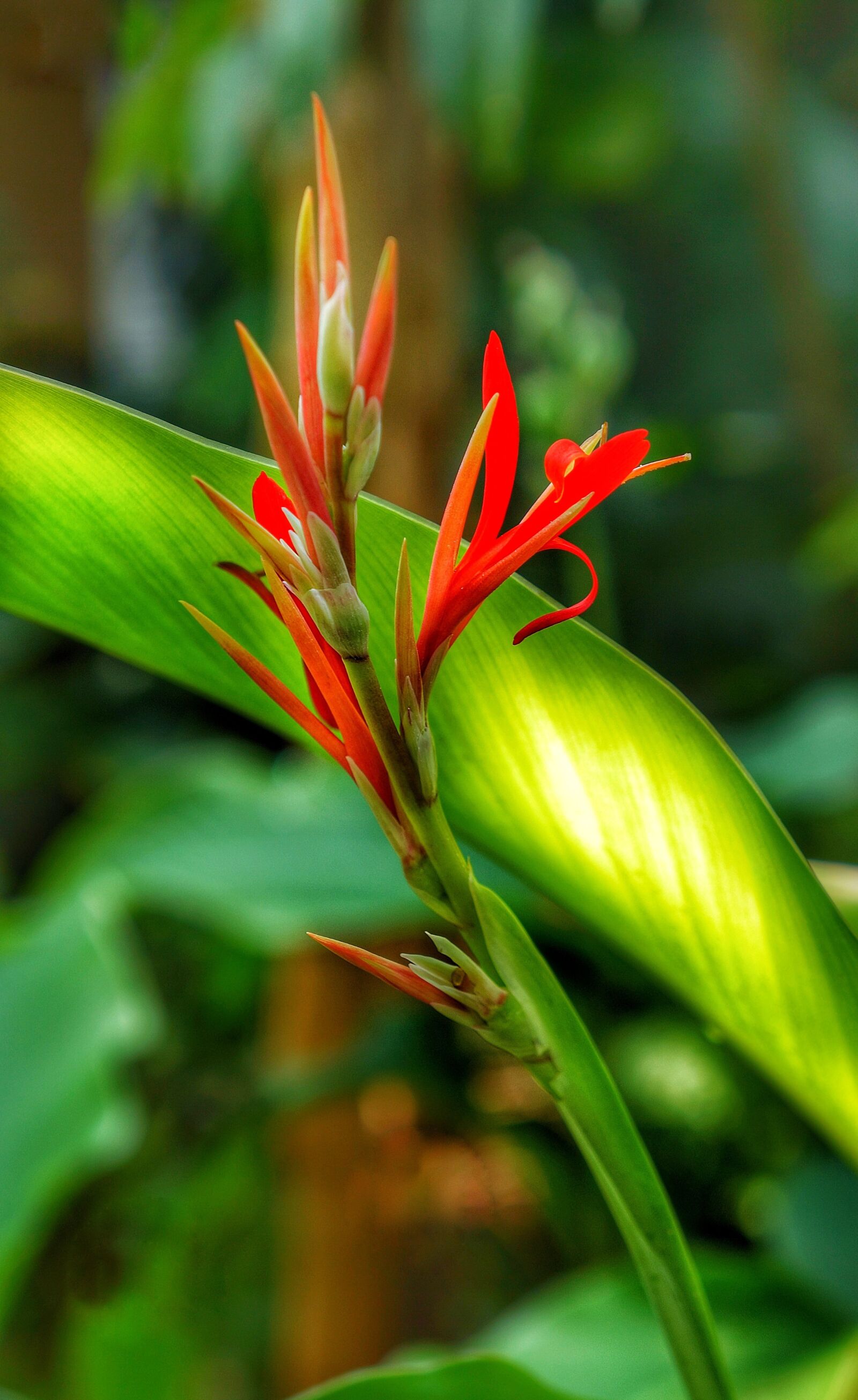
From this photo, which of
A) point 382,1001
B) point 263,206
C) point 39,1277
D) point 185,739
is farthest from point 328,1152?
point 263,206

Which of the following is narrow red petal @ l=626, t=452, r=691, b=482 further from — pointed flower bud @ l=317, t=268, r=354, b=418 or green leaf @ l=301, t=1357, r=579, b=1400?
green leaf @ l=301, t=1357, r=579, b=1400

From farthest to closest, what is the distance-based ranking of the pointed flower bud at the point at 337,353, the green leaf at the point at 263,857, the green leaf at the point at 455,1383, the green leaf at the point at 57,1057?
the green leaf at the point at 263,857 < the green leaf at the point at 57,1057 < the green leaf at the point at 455,1383 < the pointed flower bud at the point at 337,353

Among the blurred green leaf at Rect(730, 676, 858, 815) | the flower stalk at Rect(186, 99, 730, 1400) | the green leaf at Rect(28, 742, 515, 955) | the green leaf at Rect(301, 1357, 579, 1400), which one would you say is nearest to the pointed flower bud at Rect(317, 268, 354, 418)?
the flower stalk at Rect(186, 99, 730, 1400)

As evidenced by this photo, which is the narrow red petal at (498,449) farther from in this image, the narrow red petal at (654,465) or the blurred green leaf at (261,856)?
the blurred green leaf at (261,856)

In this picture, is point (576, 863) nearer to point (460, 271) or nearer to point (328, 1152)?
point (328, 1152)

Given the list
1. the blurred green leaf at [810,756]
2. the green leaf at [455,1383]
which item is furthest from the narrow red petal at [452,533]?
the blurred green leaf at [810,756]

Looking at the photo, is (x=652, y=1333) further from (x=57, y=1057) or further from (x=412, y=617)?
(x=412, y=617)

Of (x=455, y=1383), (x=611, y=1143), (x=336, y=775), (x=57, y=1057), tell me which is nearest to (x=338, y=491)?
(x=611, y=1143)
